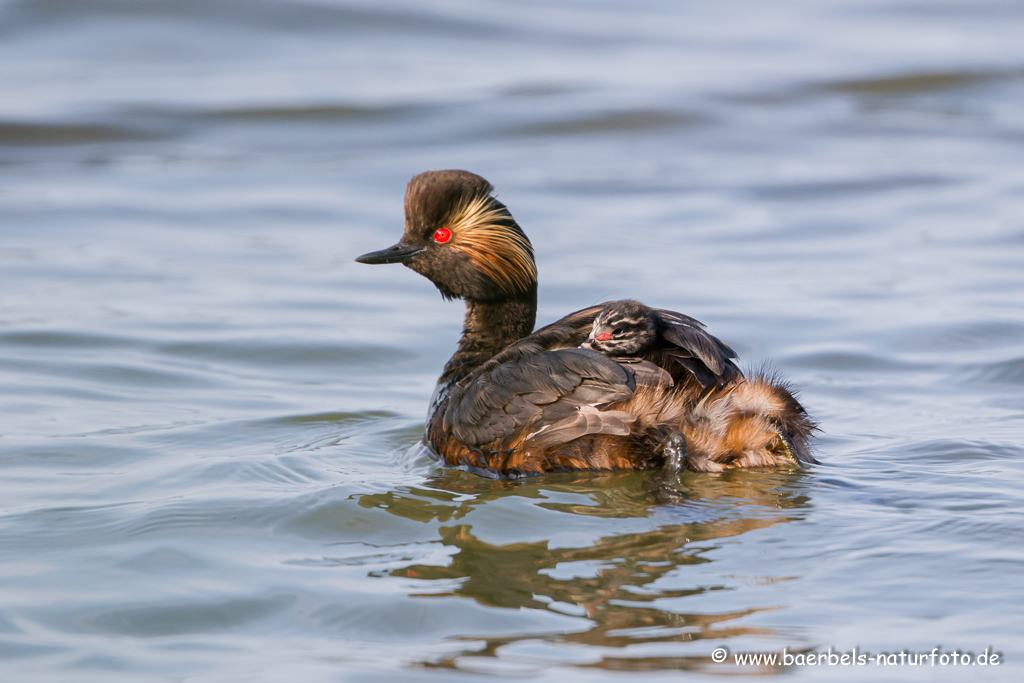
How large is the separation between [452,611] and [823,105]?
13297 mm

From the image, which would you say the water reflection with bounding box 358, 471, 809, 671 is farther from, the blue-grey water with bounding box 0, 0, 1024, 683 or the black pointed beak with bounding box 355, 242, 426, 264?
the black pointed beak with bounding box 355, 242, 426, 264

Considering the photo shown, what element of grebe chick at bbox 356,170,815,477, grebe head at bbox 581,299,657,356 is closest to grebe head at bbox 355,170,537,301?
grebe chick at bbox 356,170,815,477

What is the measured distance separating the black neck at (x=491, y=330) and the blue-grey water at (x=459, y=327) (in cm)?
47

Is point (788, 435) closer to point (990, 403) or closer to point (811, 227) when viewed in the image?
point (990, 403)

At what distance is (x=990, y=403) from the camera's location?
22.8 ft

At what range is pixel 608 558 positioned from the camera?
4113mm

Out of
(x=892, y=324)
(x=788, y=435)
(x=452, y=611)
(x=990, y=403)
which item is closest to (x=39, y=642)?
(x=452, y=611)

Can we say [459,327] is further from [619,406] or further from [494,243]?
[619,406]

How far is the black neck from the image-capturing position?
6066 mm

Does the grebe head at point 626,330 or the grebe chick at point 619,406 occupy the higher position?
A: the grebe head at point 626,330

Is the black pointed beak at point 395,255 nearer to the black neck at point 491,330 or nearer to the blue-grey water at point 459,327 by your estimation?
the black neck at point 491,330

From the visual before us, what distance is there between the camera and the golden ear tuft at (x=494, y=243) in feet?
19.4

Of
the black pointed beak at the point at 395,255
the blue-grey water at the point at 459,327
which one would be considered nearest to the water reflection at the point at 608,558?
the blue-grey water at the point at 459,327

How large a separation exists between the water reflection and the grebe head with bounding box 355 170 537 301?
1.07 m
